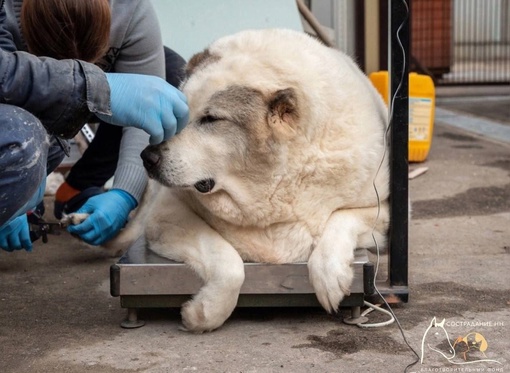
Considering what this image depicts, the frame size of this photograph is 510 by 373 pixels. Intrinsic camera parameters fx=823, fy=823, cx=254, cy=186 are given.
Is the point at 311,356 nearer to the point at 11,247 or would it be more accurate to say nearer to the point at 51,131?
the point at 51,131

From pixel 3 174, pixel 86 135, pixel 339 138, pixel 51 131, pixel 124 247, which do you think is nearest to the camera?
pixel 3 174

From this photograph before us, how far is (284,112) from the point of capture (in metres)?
2.64

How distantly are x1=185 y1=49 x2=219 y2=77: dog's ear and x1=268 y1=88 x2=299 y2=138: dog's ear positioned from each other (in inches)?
12.2

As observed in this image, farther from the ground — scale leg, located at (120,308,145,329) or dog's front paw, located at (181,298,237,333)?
dog's front paw, located at (181,298,237,333)

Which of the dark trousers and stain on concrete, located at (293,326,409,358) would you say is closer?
stain on concrete, located at (293,326,409,358)

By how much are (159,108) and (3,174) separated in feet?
1.61

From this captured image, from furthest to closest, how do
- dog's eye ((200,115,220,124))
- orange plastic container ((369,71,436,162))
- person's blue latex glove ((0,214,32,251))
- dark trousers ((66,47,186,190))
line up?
orange plastic container ((369,71,436,162)) → dark trousers ((66,47,186,190)) → person's blue latex glove ((0,214,32,251)) → dog's eye ((200,115,220,124))

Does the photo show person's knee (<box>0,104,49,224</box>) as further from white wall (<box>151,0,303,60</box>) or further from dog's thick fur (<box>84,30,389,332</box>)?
white wall (<box>151,0,303,60</box>)

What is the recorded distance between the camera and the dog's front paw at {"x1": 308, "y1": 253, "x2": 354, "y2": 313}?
8.36ft

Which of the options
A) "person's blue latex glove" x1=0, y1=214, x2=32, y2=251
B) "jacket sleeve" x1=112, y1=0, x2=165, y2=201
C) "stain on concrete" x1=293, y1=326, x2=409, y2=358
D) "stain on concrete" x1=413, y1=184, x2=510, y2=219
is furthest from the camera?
"stain on concrete" x1=413, y1=184, x2=510, y2=219

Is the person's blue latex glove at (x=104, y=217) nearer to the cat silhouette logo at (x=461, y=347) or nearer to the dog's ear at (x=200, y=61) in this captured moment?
the dog's ear at (x=200, y=61)

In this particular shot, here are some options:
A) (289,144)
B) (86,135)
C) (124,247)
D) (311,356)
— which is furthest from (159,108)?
(86,135)

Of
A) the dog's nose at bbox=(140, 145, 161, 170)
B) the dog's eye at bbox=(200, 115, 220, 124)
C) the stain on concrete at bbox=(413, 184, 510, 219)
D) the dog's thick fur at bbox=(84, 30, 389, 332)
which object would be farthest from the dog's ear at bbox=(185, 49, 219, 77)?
the stain on concrete at bbox=(413, 184, 510, 219)

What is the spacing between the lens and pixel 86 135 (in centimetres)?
491
